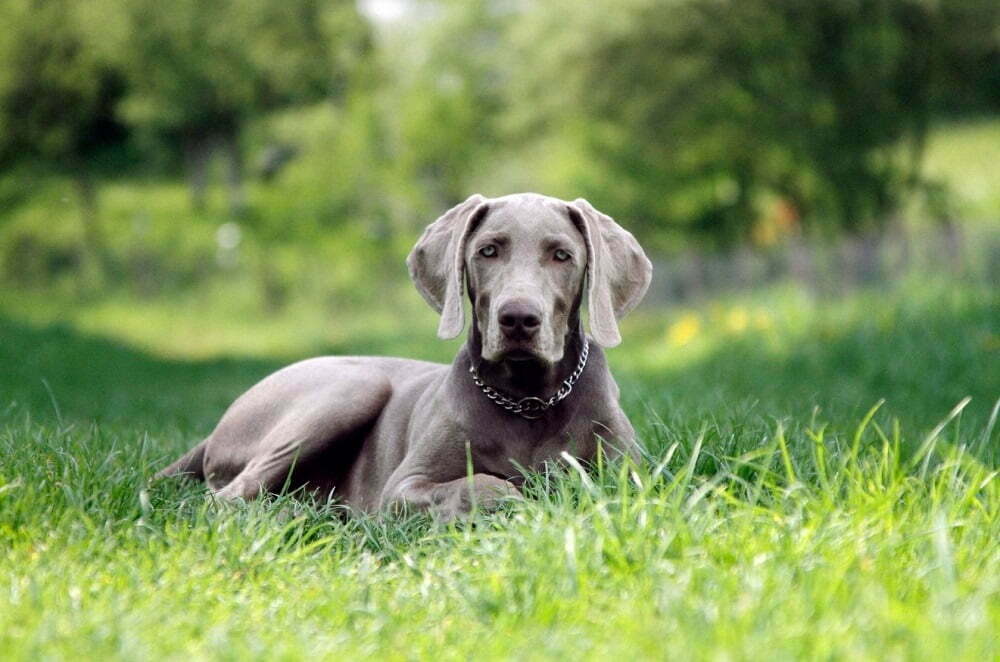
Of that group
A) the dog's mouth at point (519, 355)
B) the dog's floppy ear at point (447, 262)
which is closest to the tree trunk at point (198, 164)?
the dog's floppy ear at point (447, 262)

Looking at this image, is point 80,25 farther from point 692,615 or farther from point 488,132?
point 692,615

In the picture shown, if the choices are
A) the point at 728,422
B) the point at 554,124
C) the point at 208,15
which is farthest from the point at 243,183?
the point at 728,422

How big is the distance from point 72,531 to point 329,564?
768 mm

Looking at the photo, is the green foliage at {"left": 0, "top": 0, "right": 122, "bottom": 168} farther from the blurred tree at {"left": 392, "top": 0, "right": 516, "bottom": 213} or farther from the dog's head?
the dog's head

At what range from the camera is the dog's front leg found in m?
3.95

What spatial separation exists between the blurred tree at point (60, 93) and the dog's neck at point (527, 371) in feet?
51.6

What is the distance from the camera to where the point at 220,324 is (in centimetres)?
1797

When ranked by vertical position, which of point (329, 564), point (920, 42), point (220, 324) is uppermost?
point (920, 42)

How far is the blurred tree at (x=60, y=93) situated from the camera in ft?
61.5

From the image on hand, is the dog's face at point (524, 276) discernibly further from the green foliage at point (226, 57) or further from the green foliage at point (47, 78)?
the green foliage at point (47, 78)

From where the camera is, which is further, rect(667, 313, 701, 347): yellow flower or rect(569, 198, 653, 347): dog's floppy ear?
rect(667, 313, 701, 347): yellow flower

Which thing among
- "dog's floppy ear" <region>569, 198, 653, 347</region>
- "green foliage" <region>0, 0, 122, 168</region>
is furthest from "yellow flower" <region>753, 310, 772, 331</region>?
"green foliage" <region>0, 0, 122, 168</region>

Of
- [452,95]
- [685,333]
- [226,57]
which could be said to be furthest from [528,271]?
[452,95]

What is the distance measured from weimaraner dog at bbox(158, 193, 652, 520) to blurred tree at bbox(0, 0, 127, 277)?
1546 centimetres
